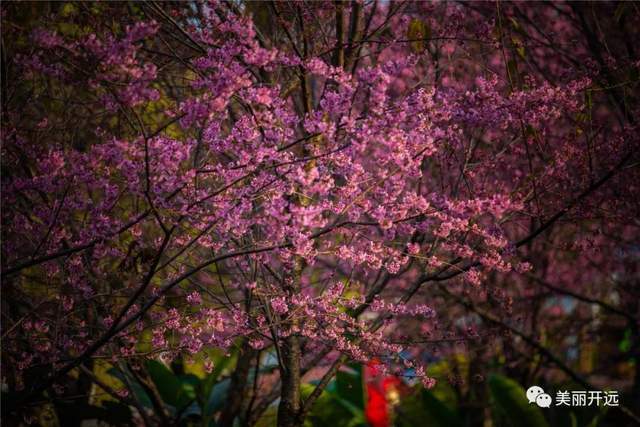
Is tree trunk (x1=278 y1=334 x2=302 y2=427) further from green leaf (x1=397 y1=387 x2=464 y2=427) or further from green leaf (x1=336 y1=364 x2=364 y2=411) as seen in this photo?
green leaf (x1=397 y1=387 x2=464 y2=427)

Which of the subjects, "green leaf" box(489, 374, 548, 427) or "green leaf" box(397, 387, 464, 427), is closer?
"green leaf" box(489, 374, 548, 427)

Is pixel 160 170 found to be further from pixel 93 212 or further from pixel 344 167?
pixel 344 167

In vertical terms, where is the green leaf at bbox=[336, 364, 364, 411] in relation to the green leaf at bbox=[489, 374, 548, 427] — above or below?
above

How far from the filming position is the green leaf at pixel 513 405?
5.67 m

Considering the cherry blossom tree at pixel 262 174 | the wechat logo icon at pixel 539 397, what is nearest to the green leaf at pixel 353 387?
the cherry blossom tree at pixel 262 174

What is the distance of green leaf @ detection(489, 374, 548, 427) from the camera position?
223 inches

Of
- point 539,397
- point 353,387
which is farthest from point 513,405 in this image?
point 353,387

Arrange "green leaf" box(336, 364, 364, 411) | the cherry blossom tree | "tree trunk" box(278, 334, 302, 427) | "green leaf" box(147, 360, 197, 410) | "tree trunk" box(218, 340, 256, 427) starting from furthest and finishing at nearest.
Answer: "green leaf" box(336, 364, 364, 411)
"green leaf" box(147, 360, 197, 410)
"tree trunk" box(218, 340, 256, 427)
"tree trunk" box(278, 334, 302, 427)
the cherry blossom tree

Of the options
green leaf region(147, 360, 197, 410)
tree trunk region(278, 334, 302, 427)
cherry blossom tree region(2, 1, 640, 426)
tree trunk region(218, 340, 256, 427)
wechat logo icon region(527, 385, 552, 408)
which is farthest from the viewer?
green leaf region(147, 360, 197, 410)

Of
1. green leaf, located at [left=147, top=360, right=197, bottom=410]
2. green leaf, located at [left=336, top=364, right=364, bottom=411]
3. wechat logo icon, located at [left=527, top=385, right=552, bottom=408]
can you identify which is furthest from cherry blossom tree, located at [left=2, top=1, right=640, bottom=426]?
wechat logo icon, located at [left=527, top=385, right=552, bottom=408]

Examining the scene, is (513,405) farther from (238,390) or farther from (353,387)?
(238,390)

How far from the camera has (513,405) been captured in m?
5.71

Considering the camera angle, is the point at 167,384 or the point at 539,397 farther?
the point at 167,384

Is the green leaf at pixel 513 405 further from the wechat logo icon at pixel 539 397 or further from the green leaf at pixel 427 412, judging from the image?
the green leaf at pixel 427 412
